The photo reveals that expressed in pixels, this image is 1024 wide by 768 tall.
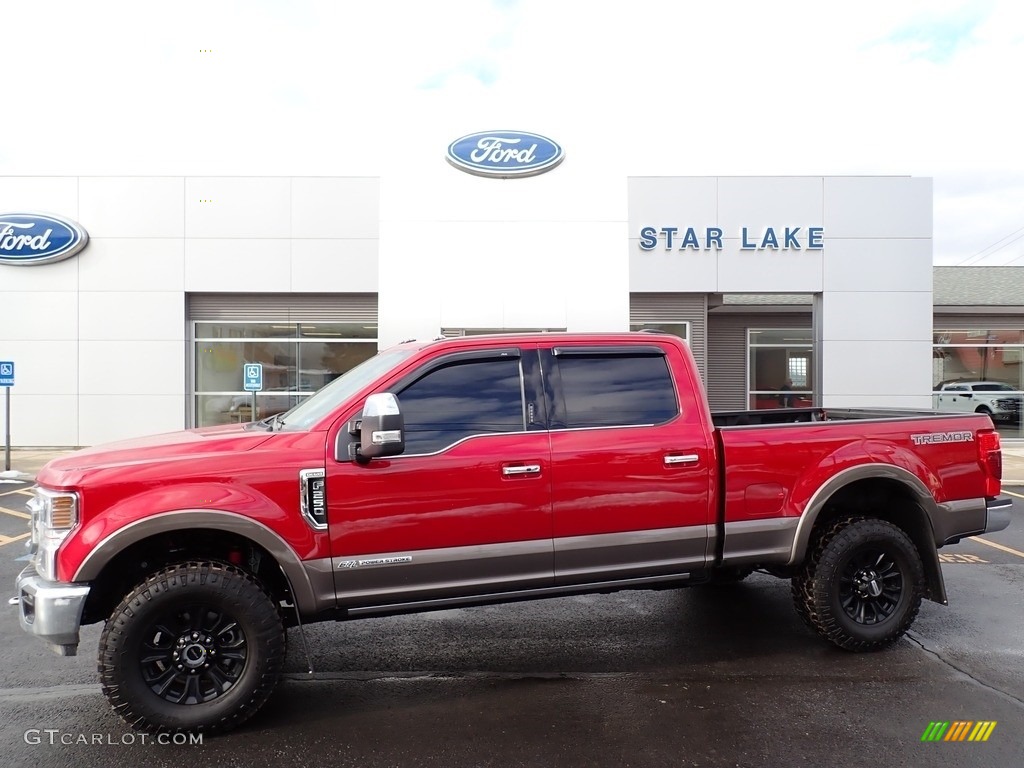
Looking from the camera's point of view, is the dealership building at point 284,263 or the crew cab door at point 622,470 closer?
the crew cab door at point 622,470

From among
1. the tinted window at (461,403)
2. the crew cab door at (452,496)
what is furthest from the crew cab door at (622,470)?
the tinted window at (461,403)

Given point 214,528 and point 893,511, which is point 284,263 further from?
point 893,511

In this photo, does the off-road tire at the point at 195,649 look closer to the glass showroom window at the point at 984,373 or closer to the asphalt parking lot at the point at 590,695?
the asphalt parking lot at the point at 590,695

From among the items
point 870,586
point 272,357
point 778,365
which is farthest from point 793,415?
point 272,357

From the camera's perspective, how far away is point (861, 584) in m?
4.76

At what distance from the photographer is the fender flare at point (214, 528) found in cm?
356

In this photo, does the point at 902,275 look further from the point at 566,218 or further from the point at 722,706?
the point at 722,706

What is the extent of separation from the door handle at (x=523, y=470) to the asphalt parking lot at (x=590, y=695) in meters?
1.25

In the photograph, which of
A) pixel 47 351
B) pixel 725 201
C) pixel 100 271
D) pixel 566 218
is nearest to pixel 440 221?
pixel 566 218

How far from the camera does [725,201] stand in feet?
55.0

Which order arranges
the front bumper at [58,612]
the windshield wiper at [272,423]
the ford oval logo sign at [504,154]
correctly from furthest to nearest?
the ford oval logo sign at [504,154], the windshield wiper at [272,423], the front bumper at [58,612]

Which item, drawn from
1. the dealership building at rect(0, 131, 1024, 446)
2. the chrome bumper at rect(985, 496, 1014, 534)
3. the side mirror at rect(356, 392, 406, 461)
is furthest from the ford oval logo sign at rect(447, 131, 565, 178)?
the side mirror at rect(356, 392, 406, 461)

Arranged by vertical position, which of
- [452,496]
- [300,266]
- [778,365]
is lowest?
[452,496]

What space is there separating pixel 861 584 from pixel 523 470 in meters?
2.41
